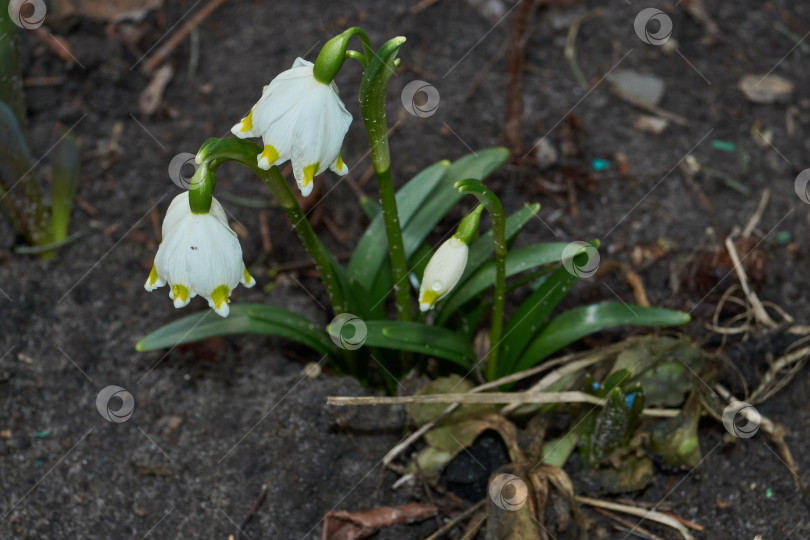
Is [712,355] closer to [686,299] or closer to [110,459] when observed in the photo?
[686,299]

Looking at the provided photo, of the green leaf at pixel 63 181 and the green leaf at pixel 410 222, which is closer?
the green leaf at pixel 410 222

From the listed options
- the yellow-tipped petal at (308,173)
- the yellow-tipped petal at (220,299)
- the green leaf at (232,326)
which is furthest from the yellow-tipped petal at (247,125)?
the green leaf at (232,326)

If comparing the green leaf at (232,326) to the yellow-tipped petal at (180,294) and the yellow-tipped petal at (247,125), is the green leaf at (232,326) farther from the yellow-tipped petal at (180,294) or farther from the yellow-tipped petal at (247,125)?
the yellow-tipped petal at (247,125)


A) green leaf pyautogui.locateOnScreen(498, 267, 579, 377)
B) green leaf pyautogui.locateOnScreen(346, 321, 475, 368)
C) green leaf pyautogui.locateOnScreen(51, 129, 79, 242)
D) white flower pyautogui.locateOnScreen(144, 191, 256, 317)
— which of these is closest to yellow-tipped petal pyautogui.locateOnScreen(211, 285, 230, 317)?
white flower pyautogui.locateOnScreen(144, 191, 256, 317)

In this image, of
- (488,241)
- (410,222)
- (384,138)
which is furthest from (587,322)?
(384,138)

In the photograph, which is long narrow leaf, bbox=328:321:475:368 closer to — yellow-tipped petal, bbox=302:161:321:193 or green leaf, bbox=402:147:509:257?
green leaf, bbox=402:147:509:257

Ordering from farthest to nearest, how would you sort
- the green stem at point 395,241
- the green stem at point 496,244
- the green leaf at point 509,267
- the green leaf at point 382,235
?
the green leaf at point 382,235
the green leaf at point 509,267
the green stem at point 395,241
the green stem at point 496,244
